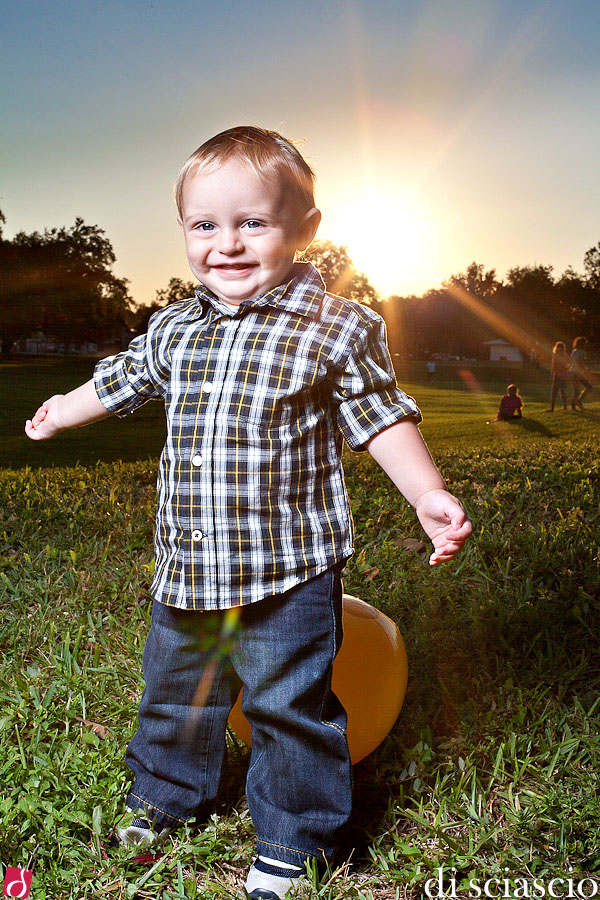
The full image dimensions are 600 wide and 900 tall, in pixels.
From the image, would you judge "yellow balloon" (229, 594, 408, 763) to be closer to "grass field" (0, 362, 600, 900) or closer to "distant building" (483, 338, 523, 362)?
"grass field" (0, 362, 600, 900)

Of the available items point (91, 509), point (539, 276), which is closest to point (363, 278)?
point (539, 276)

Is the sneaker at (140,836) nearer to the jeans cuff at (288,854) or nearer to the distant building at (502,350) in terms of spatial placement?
the jeans cuff at (288,854)

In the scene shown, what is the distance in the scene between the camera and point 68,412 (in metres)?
2.20

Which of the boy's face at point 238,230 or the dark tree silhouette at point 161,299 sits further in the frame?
the dark tree silhouette at point 161,299

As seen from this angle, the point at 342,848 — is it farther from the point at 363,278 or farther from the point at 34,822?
the point at 363,278

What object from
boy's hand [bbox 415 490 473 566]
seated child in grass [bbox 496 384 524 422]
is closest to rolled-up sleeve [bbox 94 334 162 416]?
boy's hand [bbox 415 490 473 566]

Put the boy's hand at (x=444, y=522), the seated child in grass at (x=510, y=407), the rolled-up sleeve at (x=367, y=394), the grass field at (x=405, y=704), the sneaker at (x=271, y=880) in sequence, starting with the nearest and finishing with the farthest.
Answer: the boy's hand at (x=444, y=522), the rolled-up sleeve at (x=367, y=394), the sneaker at (x=271, y=880), the grass field at (x=405, y=704), the seated child in grass at (x=510, y=407)

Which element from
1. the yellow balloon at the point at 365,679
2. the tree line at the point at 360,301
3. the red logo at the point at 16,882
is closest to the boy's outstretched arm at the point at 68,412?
the yellow balloon at the point at 365,679

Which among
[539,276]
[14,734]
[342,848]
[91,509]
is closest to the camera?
[342,848]

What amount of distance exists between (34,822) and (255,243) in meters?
1.73

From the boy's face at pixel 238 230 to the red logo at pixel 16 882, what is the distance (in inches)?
63.4

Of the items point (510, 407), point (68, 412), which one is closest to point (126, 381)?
point (68, 412)

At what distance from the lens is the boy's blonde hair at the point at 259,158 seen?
1.83m

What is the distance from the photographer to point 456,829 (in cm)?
221
